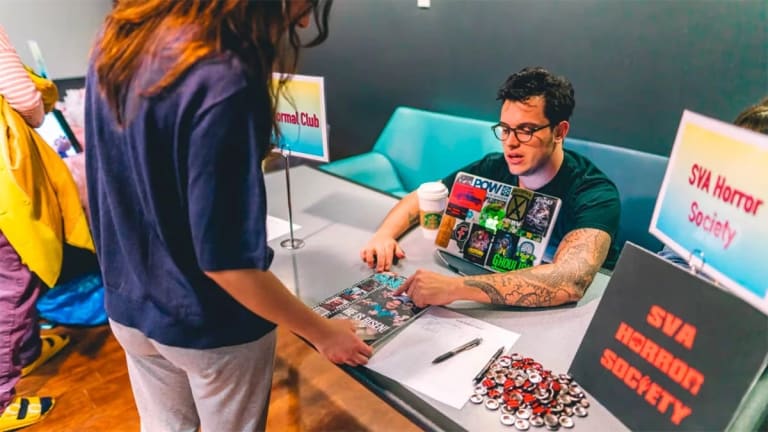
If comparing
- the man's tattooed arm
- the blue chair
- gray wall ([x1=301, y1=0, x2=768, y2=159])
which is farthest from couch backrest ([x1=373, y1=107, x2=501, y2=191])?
the man's tattooed arm

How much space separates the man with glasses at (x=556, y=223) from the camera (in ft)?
3.64

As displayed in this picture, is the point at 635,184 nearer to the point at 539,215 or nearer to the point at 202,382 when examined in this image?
the point at 539,215

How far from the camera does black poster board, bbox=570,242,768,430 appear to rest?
62 centimetres

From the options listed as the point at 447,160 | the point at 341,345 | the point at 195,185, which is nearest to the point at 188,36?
the point at 195,185

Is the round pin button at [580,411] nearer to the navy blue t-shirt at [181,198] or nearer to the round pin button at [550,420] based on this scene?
the round pin button at [550,420]

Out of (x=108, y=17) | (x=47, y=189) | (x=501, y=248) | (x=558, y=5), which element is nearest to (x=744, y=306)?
(x=501, y=248)

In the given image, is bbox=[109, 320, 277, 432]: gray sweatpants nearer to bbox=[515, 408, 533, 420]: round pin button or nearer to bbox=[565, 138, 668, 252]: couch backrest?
bbox=[515, 408, 533, 420]: round pin button

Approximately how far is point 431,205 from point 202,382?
0.82 metres

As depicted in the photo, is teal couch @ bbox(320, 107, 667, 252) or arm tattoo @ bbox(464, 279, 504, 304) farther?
teal couch @ bbox(320, 107, 667, 252)

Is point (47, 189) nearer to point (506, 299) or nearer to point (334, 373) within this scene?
point (334, 373)

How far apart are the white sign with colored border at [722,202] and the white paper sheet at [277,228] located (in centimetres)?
105

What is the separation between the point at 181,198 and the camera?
0.70 metres

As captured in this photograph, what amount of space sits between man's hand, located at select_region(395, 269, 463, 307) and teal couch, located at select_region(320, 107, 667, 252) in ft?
3.71

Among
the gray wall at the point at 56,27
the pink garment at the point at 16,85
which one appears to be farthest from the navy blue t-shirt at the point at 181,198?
the gray wall at the point at 56,27
